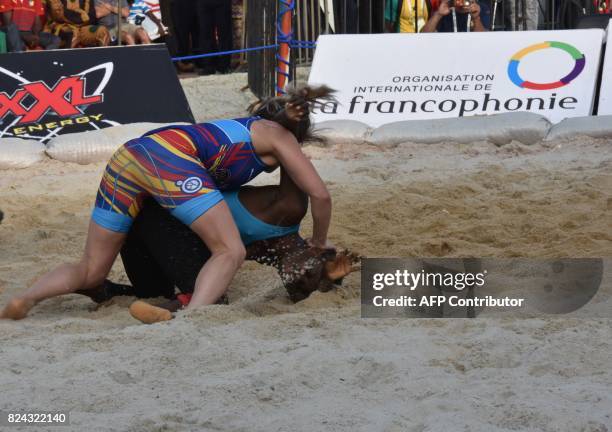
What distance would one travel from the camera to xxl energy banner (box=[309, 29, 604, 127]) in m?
9.21

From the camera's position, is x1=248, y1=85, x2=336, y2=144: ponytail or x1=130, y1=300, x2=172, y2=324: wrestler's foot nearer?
x1=130, y1=300, x2=172, y2=324: wrestler's foot

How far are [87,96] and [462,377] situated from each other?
6.25 m

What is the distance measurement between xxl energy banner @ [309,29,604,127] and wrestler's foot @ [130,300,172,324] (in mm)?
5148

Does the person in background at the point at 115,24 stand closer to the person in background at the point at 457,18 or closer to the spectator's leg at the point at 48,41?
the spectator's leg at the point at 48,41

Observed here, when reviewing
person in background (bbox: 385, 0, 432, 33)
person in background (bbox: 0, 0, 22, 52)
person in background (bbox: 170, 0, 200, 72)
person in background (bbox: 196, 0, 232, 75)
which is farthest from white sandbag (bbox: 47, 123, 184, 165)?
person in background (bbox: 170, 0, 200, 72)

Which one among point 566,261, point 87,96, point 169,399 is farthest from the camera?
point 87,96

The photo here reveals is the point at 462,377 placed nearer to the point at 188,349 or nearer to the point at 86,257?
the point at 188,349

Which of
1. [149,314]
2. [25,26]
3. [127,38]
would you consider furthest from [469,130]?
[149,314]

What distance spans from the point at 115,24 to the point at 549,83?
4.88m

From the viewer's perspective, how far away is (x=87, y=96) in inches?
358

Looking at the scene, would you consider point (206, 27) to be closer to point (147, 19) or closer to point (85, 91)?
point (147, 19)

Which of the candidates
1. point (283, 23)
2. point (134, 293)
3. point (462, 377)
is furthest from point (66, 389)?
point (283, 23)

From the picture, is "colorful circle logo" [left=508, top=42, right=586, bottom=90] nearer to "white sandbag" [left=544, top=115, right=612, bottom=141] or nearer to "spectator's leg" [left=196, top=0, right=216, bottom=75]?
"white sandbag" [left=544, top=115, right=612, bottom=141]

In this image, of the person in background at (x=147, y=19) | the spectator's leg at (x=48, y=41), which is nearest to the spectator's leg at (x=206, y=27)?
the person in background at (x=147, y=19)
